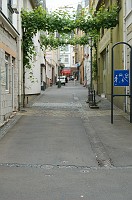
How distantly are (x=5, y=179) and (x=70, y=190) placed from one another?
1227 mm

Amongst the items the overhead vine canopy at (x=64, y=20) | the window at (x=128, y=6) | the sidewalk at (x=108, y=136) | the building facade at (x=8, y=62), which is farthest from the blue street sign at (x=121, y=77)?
the overhead vine canopy at (x=64, y=20)

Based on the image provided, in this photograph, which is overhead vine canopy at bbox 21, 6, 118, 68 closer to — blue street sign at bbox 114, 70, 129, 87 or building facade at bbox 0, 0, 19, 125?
building facade at bbox 0, 0, 19, 125

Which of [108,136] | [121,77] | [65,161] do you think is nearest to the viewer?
[65,161]

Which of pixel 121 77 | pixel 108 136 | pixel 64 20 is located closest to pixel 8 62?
pixel 64 20

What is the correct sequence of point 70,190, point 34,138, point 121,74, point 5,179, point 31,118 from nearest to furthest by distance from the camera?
point 70,190 < point 5,179 < point 34,138 < point 121,74 < point 31,118

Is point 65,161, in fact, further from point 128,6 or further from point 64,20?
point 64,20

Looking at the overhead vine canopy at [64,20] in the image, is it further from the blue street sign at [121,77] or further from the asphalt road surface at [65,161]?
the asphalt road surface at [65,161]

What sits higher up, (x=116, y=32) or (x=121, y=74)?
(x=116, y=32)

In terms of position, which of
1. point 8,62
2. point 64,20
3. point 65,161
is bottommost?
point 65,161

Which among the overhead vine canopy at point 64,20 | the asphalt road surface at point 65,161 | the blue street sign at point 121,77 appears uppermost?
the overhead vine canopy at point 64,20

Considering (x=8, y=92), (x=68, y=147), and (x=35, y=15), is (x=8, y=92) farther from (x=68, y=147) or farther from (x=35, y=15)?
(x=68, y=147)

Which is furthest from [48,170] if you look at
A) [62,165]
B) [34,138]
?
[34,138]

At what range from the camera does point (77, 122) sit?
42.3 ft

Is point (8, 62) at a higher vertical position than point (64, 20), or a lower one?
lower
